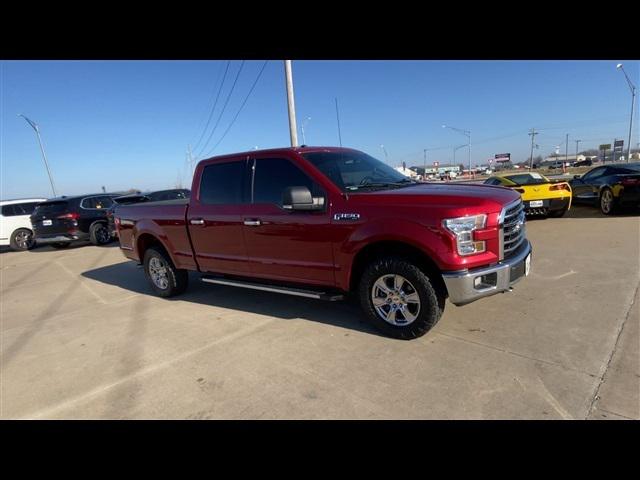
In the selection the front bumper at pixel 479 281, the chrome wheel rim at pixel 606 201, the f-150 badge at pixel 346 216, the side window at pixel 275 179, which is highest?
the side window at pixel 275 179

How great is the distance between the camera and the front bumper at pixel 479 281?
3.21 metres

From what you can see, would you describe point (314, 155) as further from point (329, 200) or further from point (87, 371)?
point (87, 371)

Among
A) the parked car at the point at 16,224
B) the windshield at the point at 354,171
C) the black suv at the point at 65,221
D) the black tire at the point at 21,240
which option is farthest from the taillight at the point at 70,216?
the windshield at the point at 354,171

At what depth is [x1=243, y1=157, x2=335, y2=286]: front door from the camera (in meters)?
3.97

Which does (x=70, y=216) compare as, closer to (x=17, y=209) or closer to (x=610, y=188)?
(x=17, y=209)

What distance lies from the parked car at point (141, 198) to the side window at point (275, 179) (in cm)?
825

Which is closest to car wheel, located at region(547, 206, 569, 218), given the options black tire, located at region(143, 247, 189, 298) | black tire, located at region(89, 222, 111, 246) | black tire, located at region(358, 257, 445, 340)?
black tire, located at region(358, 257, 445, 340)

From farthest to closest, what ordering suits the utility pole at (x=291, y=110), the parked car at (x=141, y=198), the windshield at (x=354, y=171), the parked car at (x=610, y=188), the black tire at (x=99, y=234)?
the black tire at (x=99, y=234), the parked car at (x=141, y=198), the utility pole at (x=291, y=110), the parked car at (x=610, y=188), the windshield at (x=354, y=171)

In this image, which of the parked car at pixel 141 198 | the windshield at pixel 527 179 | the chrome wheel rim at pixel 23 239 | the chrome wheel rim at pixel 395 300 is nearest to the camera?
the chrome wheel rim at pixel 395 300

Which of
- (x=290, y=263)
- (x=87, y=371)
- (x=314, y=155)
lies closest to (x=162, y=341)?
(x=87, y=371)

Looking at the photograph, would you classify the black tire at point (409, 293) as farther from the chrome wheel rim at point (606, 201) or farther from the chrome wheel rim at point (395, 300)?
the chrome wheel rim at point (606, 201)

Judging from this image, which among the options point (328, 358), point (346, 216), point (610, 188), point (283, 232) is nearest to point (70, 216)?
point (283, 232)

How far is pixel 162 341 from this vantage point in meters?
4.15
